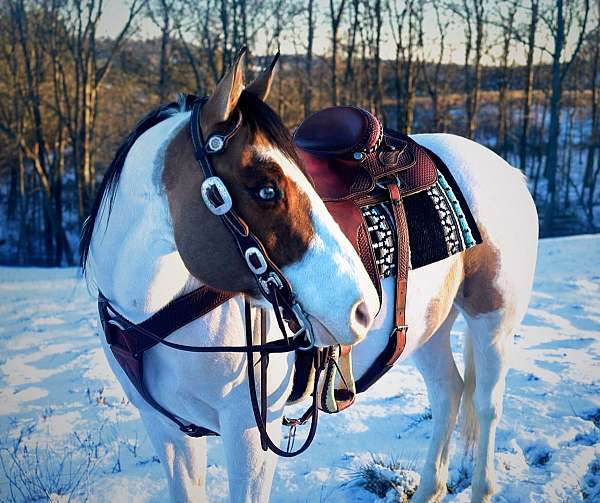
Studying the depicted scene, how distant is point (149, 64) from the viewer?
17688mm

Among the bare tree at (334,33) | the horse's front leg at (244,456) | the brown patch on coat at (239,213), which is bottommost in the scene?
the horse's front leg at (244,456)

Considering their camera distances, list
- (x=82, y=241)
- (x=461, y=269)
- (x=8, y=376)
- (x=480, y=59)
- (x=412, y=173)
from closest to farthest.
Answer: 1. (x=82, y=241)
2. (x=412, y=173)
3. (x=461, y=269)
4. (x=8, y=376)
5. (x=480, y=59)

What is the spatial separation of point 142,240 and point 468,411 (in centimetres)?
223

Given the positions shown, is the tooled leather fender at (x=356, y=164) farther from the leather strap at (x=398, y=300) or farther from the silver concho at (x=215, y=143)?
the silver concho at (x=215, y=143)

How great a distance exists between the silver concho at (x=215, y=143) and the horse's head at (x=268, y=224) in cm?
2

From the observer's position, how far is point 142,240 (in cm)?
147

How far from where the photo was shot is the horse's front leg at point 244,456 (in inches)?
62.9

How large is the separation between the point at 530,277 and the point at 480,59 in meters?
14.8

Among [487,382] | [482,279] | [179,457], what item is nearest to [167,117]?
[179,457]

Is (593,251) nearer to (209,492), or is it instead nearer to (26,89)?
(209,492)

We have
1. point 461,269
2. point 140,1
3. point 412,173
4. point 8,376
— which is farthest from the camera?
point 140,1

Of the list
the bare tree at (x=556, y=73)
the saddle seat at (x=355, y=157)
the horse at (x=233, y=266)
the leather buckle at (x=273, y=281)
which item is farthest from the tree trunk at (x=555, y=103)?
the leather buckle at (x=273, y=281)

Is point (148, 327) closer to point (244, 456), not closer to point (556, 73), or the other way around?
point (244, 456)

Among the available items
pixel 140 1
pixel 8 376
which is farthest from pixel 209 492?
pixel 140 1
